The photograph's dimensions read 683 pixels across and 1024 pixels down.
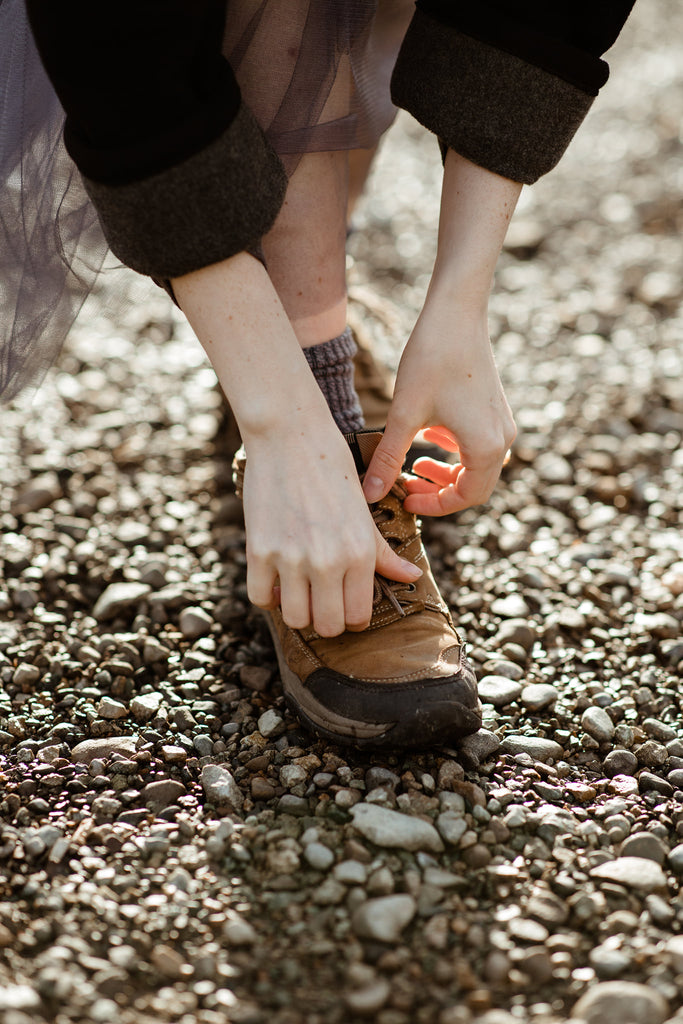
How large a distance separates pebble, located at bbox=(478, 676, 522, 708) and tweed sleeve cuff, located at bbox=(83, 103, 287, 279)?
747 millimetres

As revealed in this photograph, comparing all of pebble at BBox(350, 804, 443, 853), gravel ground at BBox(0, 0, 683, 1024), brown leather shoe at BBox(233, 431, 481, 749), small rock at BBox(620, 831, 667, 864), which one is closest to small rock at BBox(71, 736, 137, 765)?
gravel ground at BBox(0, 0, 683, 1024)

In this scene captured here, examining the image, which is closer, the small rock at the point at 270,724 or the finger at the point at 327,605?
the finger at the point at 327,605

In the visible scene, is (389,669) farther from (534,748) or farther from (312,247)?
(312,247)

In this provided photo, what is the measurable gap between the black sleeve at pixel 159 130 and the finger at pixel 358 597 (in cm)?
42

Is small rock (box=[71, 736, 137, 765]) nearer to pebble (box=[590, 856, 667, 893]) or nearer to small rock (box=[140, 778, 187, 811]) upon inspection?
small rock (box=[140, 778, 187, 811])

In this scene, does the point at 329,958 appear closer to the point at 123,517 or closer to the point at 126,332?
the point at 123,517

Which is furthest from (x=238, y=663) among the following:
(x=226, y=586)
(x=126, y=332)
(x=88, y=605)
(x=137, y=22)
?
(x=126, y=332)

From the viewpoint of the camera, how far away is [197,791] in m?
1.21

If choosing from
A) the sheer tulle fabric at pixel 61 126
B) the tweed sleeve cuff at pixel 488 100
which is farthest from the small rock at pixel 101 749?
the tweed sleeve cuff at pixel 488 100

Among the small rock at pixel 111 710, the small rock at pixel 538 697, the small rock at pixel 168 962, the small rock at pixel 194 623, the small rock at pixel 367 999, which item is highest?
the small rock at pixel 367 999

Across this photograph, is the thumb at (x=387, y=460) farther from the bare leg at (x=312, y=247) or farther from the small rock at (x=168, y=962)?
the small rock at (x=168, y=962)

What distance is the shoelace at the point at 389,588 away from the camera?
4.22 ft

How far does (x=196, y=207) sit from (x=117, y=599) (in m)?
0.79

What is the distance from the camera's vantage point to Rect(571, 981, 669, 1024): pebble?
910 mm
